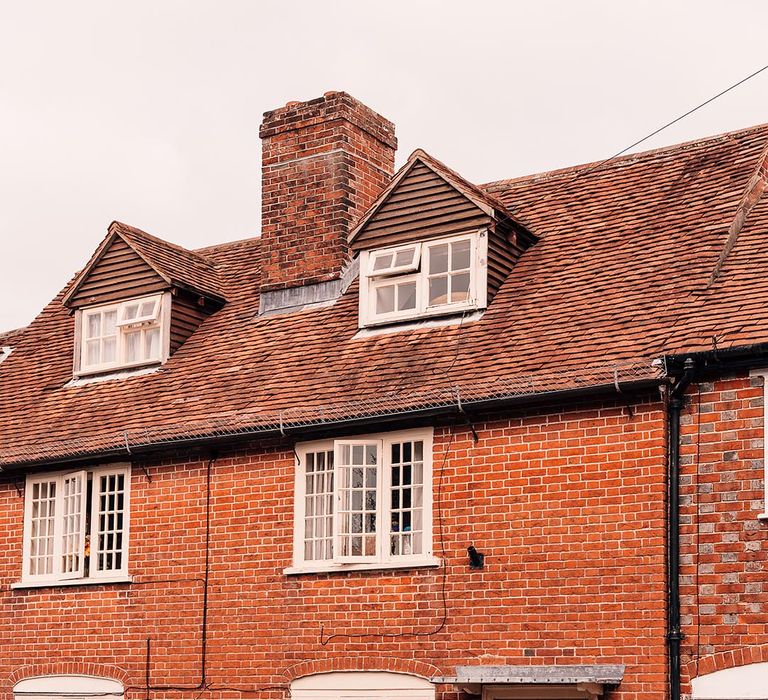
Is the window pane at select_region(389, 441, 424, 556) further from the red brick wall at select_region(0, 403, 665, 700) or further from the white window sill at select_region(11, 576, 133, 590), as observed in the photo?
the white window sill at select_region(11, 576, 133, 590)

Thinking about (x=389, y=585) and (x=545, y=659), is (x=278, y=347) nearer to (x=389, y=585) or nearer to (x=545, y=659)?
(x=389, y=585)

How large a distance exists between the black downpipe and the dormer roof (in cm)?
877

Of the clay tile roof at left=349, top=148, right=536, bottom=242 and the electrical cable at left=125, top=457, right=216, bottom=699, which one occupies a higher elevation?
the clay tile roof at left=349, top=148, right=536, bottom=242

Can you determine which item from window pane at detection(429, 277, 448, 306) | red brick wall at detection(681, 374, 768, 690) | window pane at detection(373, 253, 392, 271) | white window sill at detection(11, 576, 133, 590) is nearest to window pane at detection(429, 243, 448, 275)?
window pane at detection(429, 277, 448, 306)

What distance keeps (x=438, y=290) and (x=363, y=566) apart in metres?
3.86

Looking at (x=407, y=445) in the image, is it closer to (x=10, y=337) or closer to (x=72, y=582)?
(x=72, y=582)

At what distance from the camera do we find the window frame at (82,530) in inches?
763

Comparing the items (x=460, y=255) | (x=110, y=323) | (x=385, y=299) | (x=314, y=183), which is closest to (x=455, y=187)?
(x=460, y=255)

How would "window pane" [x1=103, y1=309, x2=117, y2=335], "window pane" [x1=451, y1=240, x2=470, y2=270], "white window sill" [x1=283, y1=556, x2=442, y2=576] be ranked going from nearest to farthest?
"white window sill" [x1=283, y1=556, x2=442, y2=576] → "window pane" [x1=451, y1=240, x2=470, y2=270] → "window pane" [x1=103, y1=309, x2=117, y2=335]

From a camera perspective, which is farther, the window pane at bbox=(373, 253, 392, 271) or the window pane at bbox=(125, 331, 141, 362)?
the window pane at bbox=(125, 331, 141, 362)

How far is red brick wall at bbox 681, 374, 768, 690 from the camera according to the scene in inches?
561

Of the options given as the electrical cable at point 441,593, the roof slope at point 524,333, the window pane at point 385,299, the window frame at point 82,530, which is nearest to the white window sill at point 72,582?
the window frame at point 82,530

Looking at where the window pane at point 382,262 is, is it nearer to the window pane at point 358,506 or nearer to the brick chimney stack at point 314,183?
the brick chimney stack at point 314,183

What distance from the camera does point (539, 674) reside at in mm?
15008
